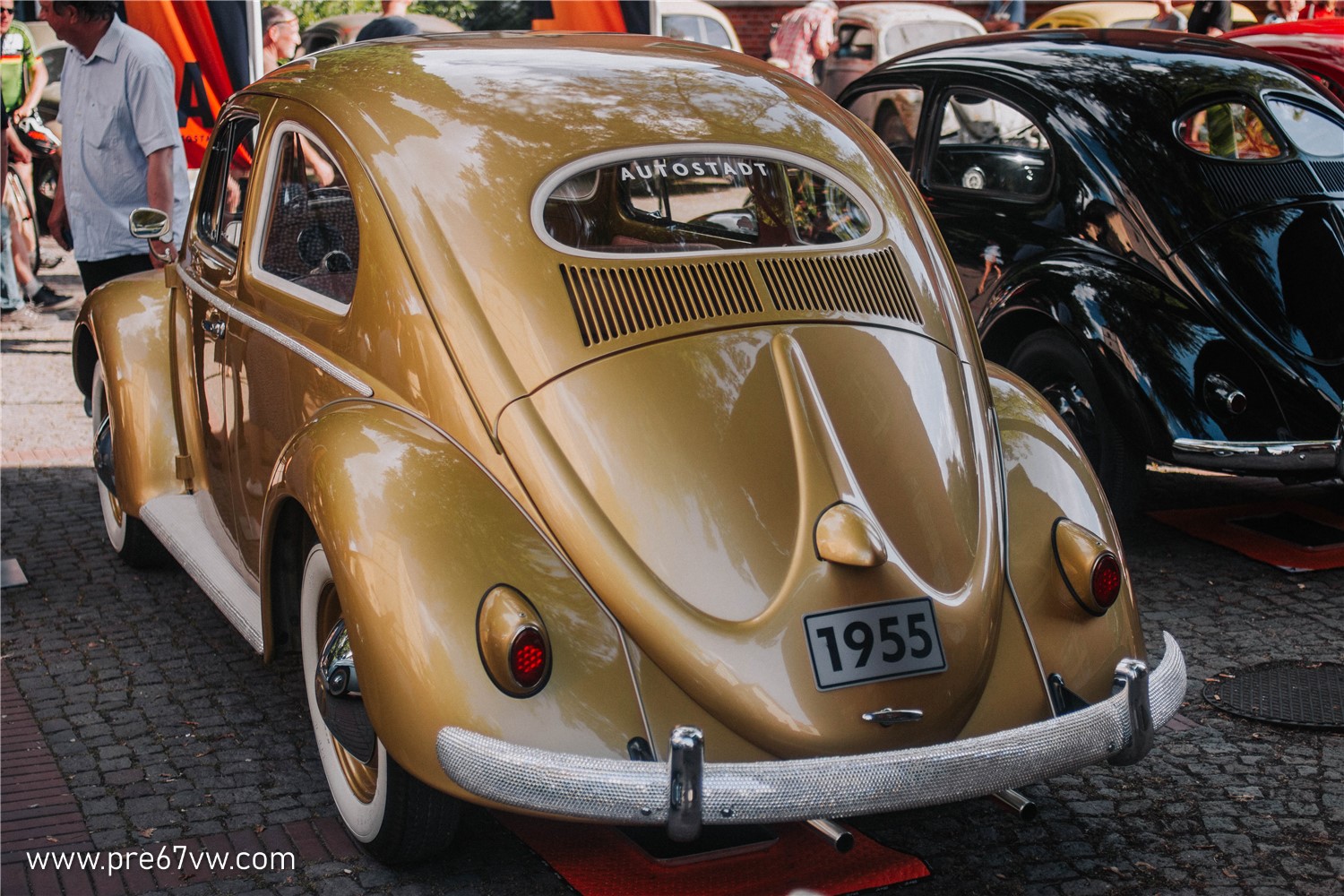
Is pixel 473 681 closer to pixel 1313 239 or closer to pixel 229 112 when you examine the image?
pixel 229 112

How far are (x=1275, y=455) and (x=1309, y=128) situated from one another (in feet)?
6.03

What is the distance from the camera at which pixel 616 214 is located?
3.84m

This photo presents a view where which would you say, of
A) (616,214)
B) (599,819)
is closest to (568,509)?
(599,819)

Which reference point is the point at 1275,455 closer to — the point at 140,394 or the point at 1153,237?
the point at 1153,237

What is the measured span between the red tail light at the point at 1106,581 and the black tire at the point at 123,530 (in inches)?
140

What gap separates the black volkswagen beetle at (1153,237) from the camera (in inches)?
212

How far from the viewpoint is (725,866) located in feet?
11.0

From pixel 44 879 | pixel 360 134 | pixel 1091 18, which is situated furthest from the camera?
pixel 1091 18

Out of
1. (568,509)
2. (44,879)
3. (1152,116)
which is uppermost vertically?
(1152,116)

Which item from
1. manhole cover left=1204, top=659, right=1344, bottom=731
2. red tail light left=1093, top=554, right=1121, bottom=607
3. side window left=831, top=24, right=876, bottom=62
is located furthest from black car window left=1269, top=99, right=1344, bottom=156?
side window left=831, top=24, right=876, bottom=62

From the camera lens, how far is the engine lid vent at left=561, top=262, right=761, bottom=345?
337 centimetres

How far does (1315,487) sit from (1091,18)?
1167 centimetres

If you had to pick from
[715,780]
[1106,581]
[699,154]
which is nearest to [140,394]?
[699,154]

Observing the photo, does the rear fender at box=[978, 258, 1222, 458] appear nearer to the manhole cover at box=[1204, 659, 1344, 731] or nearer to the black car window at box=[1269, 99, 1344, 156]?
the manhole cover at box=[1204, 659, 1344, 731]
